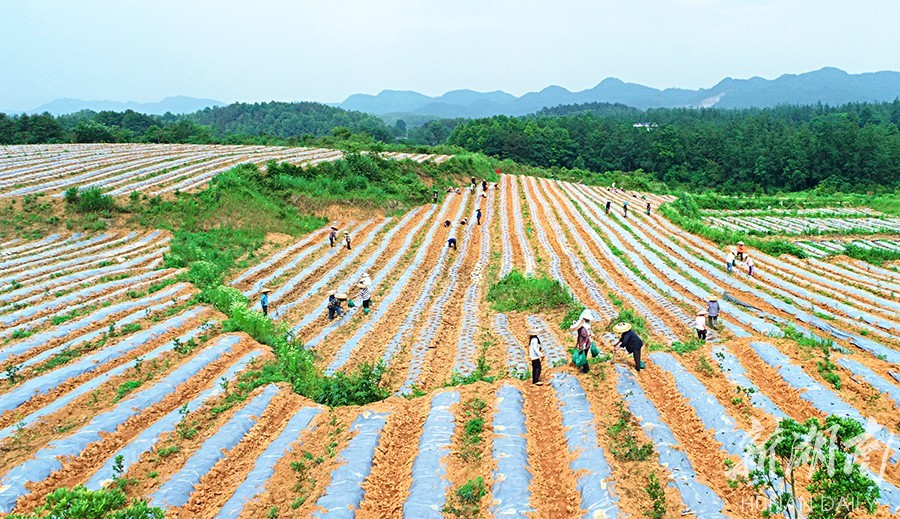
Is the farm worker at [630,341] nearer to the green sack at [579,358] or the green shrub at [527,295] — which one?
the green sack at [579,358]

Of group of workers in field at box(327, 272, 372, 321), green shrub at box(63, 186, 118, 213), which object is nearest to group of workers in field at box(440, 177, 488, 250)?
group of workers in field at box(327, 272, 372, 321)

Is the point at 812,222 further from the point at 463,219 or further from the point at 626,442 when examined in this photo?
the point at 626,442

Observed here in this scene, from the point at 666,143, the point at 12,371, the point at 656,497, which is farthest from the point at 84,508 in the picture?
the point at 666,143

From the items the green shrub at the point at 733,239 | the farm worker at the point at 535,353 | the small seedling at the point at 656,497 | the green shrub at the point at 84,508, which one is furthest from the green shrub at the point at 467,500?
the green shrub at the point at 733,239

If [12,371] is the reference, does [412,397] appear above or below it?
below

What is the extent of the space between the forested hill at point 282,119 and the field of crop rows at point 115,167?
90.4 meters

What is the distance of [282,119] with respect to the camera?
15000 centimetres

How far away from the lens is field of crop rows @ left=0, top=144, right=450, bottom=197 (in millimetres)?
26562

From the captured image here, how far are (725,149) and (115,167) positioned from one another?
78.6 m

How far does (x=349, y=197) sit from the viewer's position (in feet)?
107

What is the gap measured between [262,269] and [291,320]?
523 centimetres

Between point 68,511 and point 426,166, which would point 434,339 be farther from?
point 426,166

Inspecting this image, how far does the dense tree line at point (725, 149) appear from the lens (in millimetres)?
66438

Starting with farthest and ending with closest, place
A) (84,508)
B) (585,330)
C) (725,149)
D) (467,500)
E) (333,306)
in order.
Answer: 1. (725,149)
2. (333,306)
3. (585,330)
4. (467,500)
5. (84,508)
